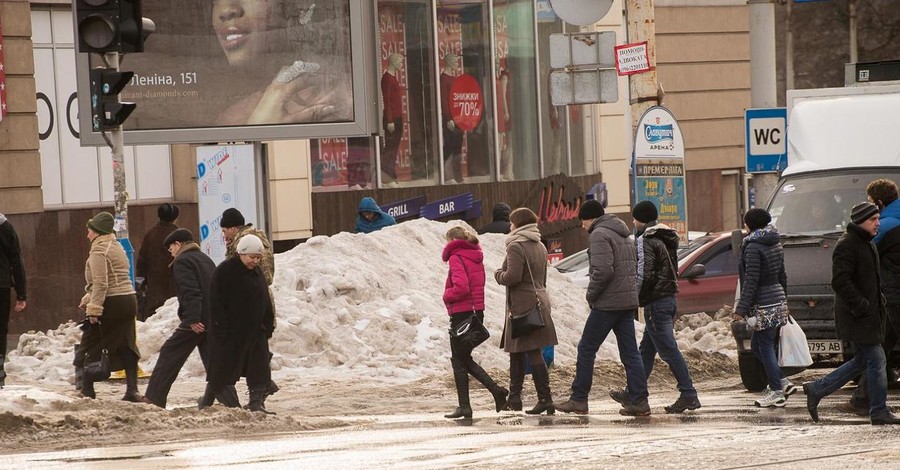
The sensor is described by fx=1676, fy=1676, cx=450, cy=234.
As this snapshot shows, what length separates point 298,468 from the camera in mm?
9445

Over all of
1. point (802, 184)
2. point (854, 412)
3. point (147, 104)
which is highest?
point (147, 104)

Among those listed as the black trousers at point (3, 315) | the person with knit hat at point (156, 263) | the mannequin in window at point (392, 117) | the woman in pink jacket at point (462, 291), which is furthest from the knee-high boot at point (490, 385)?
the mannequin in window at point (392, 117)

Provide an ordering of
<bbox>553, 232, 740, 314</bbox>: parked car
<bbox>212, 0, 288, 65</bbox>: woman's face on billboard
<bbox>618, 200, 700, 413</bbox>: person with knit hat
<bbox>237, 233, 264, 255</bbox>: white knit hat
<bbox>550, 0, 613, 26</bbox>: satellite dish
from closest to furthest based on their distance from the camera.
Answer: <bbox>237, 233, 264, 255</bbox>: white knit hat → <bbox>618, 200, 700, 413</bbox>: person with knit hat → <bbox>550, 0, 613, 26</bbox>: satellite dish → <bbox>212, 0, 288, 65</bbox>: woman's face on billboard → <bbox>553, 232, 740, 314</bbox>: parked car

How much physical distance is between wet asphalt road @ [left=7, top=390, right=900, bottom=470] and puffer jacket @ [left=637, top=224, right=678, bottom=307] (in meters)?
0.95

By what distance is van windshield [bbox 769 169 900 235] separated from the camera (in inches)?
601

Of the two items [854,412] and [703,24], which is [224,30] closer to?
[854,412]

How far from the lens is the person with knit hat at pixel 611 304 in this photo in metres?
12.7

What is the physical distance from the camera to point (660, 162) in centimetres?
1647

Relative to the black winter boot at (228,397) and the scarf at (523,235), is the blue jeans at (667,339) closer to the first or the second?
the scarf at (523,235)

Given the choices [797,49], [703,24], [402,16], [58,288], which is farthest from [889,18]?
[58,288]

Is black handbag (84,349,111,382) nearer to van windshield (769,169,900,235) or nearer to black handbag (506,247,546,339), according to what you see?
black handbag (506,247,546,339)

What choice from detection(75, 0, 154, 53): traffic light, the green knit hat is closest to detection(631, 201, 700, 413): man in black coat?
the green knit hat

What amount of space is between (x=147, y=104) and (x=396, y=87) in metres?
7.70

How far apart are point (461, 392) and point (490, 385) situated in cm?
28
